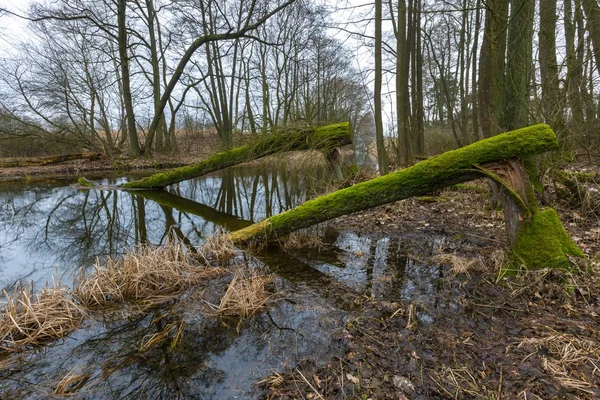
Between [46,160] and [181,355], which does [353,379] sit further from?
[46,160]

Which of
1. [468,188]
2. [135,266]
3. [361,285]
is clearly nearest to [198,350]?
[135,266]

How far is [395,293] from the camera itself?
3.39 meters

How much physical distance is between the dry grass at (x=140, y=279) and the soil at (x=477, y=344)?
6.99ft

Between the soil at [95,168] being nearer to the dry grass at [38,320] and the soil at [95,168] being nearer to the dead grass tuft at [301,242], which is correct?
the dead grass tuft at [301,242]

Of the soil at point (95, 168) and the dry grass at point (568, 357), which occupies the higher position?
the soil at point (95, 168)

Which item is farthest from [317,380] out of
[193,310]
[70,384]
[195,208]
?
[195,208]

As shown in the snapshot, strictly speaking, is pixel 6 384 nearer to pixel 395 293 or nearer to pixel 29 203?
pixel 395 293

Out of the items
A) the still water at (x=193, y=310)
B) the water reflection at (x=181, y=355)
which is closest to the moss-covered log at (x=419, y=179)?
the still water at (x=193, y=310)

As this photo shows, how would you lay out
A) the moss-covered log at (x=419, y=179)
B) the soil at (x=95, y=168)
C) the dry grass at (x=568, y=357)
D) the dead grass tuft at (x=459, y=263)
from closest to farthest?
1. the dry grass at (x=568, y=357)
2. the moss-covered log at (x=419, y=179)
3. the dead grass tuft at (x=459, y=263)
4. the soil at (x=95, y=168)

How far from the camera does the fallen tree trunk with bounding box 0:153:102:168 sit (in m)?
16.6

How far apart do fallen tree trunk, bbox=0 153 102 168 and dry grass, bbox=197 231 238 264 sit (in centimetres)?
1799

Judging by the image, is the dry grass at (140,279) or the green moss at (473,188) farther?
the green moss at (473,188)

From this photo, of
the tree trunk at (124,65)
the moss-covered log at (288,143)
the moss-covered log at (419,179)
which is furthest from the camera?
the tree trunk at (124,65)

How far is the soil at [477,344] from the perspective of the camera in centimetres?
195
